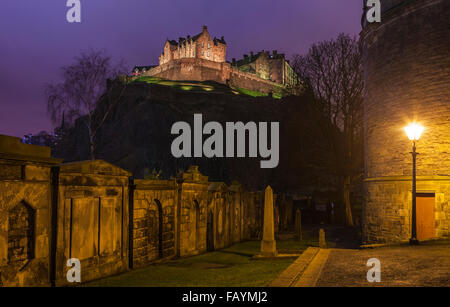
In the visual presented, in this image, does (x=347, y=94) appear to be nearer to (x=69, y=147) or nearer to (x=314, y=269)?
(x=314, y=269)

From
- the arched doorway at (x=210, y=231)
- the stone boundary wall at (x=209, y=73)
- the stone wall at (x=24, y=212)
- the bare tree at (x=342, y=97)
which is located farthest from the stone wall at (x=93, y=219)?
the stone boundary wall at (x=209, y=73)

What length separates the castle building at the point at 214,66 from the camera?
89.5 meters

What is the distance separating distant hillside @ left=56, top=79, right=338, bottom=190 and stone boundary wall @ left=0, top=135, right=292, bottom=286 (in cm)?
3234

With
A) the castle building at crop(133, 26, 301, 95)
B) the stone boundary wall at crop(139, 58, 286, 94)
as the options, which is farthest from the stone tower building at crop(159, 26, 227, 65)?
the stone boundary wall at crop(139, 58, 286, 94)

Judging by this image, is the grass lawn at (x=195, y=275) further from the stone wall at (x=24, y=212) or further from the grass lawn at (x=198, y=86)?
the grass lawn at (x=198, y=86)

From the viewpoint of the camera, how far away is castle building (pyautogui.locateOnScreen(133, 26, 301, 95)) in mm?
89500

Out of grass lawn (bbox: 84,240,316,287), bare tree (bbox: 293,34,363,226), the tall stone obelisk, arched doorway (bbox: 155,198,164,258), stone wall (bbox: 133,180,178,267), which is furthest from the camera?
bare tree (bbox: 293,34,363,226)

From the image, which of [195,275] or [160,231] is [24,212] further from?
[160,231]

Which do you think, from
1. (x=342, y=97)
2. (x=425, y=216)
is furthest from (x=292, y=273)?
(x=342, y=97)

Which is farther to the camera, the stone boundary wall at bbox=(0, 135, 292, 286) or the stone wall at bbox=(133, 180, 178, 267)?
the stone wall at bbox=(133, 180, 178, 267)

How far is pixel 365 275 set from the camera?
8.05 metres

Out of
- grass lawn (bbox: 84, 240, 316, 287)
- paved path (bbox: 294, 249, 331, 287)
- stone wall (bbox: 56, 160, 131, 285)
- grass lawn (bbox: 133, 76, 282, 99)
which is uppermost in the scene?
grass lawn (bbox: 133, 76, 282, 99)

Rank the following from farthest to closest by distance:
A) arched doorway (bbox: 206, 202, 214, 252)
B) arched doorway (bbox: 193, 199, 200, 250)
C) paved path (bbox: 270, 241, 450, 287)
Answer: arched doorway (bbox: 206, 202, 214, 252), arched doorway (bbox: 193, 199, 200, 250), paved path (bbox: 270, 241, 450, 287)

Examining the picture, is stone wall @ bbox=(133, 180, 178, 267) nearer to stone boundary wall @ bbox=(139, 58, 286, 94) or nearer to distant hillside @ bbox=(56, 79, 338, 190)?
distant hillside @ bbox=(56, 79, 338, 190)
